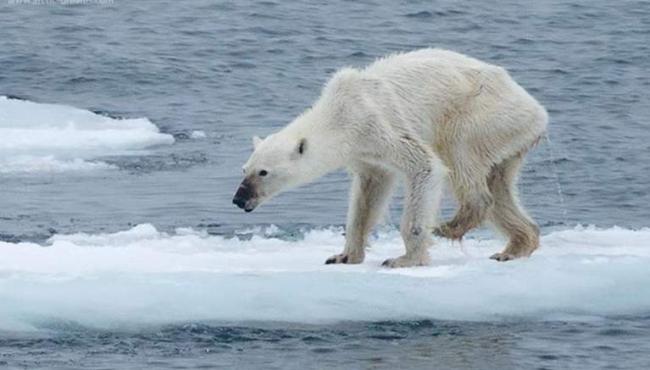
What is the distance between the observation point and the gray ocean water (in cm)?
1060

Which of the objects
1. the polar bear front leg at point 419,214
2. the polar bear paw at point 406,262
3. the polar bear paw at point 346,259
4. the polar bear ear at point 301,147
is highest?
the polar bear ear at point 301,147

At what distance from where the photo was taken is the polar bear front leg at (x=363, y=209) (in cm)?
1220

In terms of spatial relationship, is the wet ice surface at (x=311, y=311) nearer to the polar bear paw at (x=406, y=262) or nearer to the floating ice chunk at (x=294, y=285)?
the floating ice chunk at (x=294, y=285)

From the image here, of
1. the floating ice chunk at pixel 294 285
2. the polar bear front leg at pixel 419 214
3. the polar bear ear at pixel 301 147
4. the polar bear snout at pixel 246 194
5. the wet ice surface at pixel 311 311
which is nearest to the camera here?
the wet ice surface at pixel 311 311

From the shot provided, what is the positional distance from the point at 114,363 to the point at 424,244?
2538 mm

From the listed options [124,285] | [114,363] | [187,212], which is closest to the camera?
[114,363]

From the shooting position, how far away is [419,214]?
11805 mm

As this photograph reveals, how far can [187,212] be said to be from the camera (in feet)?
52.5

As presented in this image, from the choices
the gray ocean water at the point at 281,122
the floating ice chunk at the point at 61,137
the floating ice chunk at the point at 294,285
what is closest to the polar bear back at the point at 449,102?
the floating ice chunk at the point at 294,285

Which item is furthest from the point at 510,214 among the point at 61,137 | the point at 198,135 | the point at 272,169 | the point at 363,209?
the point at 198,135

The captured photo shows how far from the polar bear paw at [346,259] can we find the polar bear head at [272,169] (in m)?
0.78

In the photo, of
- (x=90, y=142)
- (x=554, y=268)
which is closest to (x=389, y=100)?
(x=554, y=268)

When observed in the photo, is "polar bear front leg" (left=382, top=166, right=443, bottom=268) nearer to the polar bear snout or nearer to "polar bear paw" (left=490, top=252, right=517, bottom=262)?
"polar bear paw" (left=490, top=252, right=517, bottom=262)

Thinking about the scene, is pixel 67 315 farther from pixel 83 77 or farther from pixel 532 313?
pixel 83 77
